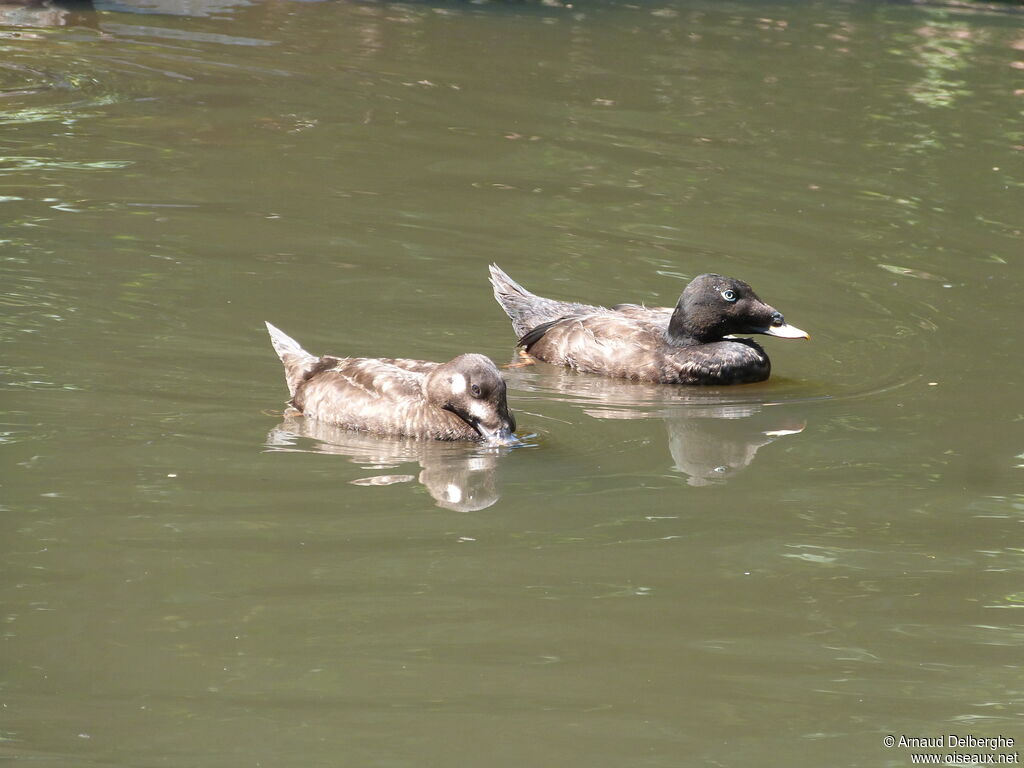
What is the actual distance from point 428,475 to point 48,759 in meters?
3.28

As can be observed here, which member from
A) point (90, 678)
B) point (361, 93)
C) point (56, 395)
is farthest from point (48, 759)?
point (361, 93)

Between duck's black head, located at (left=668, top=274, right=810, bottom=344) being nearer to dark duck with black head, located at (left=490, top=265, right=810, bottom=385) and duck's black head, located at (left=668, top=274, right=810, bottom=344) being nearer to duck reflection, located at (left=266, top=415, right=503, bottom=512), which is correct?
dark duck with black head, located at (left=490, top=265, right=810, bottom=385)

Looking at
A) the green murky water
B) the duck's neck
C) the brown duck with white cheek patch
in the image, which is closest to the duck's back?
the brown duck with white cheek patch

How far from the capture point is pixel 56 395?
9000 mm

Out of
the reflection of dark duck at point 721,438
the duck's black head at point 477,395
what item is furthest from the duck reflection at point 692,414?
the duck's black head at point 477,395

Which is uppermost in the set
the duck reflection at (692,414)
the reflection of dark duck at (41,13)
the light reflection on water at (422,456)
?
the reflection of dark duck at (41,13)

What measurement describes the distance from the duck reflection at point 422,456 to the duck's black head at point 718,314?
2649 millimetres

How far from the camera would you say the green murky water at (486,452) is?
5.65 meters

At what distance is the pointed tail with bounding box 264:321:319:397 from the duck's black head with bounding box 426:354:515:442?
3.23 feet

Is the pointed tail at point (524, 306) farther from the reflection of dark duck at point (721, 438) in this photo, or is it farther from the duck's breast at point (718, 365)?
the reflection of dark duck at point (721, 438)

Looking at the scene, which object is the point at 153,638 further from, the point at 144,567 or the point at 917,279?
the point at 917,279

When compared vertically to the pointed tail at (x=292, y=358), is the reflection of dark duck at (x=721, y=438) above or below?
below

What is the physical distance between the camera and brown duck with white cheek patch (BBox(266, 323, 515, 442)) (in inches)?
338

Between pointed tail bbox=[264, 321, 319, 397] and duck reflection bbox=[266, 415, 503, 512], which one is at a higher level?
pointed tail bbox=[264, 321, 319, 397]
